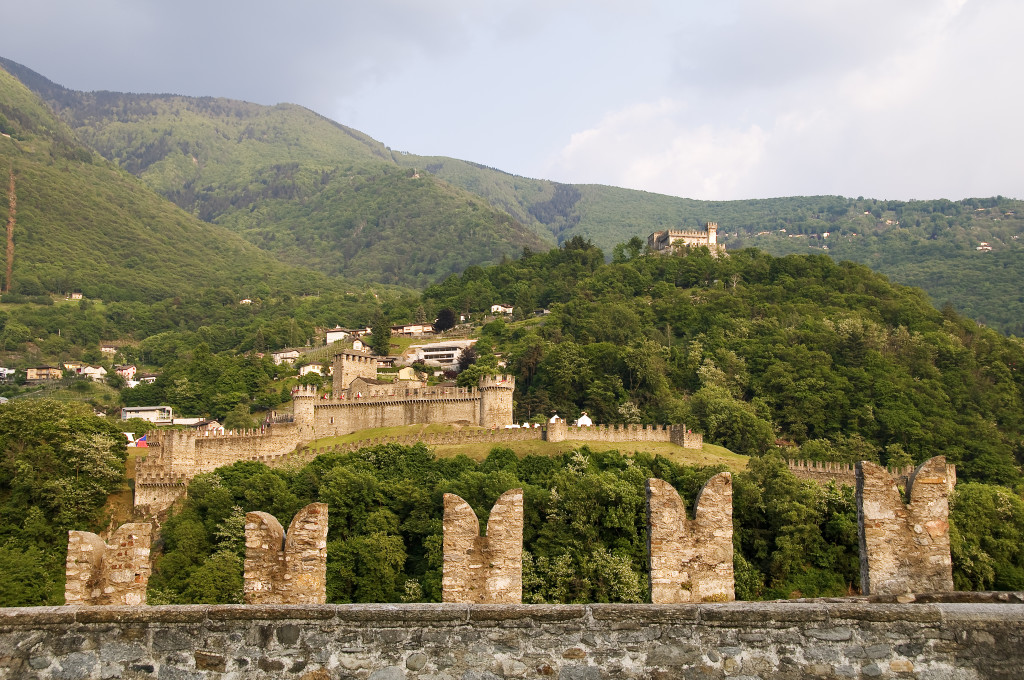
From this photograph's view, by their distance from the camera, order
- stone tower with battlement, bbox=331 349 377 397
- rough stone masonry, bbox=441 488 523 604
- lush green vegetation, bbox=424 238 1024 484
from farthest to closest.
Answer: stone tower with battlement, bbox=331 349 377 397 → lush green vegetation, bbox=424 238 1024 484 → rough stone masonry, bbox=441 488 523 604

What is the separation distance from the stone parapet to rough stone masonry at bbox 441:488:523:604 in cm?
355

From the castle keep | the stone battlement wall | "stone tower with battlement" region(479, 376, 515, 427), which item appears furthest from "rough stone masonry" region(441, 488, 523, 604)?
"stone tower with battlement" region(479, 376, 515, 427)

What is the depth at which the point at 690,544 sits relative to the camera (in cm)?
995

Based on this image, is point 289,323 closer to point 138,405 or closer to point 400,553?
point 138,405

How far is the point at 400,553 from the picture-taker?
3634 centimetres

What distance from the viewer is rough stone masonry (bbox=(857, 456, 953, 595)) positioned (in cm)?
987

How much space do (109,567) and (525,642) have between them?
529 cm

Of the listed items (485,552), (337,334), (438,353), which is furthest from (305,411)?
(337,334)

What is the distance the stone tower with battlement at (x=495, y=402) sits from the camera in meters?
62.2

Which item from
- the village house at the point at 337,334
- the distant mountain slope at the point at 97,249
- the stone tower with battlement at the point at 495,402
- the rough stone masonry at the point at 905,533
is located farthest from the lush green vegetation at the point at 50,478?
the distant mountain slope at the point at 97,249

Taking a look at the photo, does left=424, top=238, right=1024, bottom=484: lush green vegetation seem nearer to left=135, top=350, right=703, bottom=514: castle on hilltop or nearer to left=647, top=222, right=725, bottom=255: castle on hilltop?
left=135, top=350, right=703, bottom=514: castle on hilltop

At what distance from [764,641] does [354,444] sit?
5033 cm

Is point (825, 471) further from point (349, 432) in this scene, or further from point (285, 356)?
point (285, 356)

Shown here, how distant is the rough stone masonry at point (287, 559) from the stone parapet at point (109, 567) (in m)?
1.75
